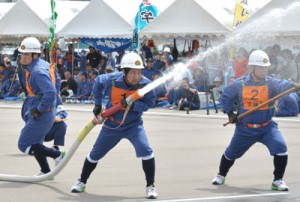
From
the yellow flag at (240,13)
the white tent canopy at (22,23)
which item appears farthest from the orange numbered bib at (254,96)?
the white tent canopy at (22,23)

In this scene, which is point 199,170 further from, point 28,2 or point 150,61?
point 28,2

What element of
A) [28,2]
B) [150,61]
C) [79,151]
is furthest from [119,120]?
[28,2]

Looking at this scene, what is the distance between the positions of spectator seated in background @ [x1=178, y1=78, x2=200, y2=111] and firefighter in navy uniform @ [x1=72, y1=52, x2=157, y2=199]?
1365 cm

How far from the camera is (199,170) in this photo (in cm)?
1127

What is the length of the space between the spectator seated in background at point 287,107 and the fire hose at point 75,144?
11.4 metres

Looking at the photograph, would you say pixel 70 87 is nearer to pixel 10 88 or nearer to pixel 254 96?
pixel 10 88

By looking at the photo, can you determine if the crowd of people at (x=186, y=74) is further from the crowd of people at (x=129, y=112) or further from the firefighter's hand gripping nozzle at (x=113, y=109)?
the firefighter's hand gripping nozzle at (x=113, y=109)

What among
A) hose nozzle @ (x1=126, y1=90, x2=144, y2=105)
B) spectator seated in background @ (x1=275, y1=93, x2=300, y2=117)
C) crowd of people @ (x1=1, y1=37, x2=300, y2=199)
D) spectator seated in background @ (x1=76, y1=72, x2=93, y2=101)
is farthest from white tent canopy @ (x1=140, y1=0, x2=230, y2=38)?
hose nozzle @ (x1=126, y1=90, x2=144, y2=105)

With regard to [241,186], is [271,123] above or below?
above

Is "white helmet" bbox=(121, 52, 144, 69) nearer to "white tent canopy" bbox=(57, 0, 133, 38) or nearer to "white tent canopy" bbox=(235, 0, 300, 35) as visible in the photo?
"white tent canopy" bbox=(235, 0, 300, 35)

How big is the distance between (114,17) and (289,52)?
19.7ft

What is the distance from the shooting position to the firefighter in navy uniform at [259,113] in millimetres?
9492

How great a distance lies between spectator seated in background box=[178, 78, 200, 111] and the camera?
75.0ft

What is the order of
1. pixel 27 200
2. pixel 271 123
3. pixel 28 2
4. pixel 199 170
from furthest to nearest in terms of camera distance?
pixel 28 2 < pixel 199 170 < pixel 271 123 < pixel 27 200
